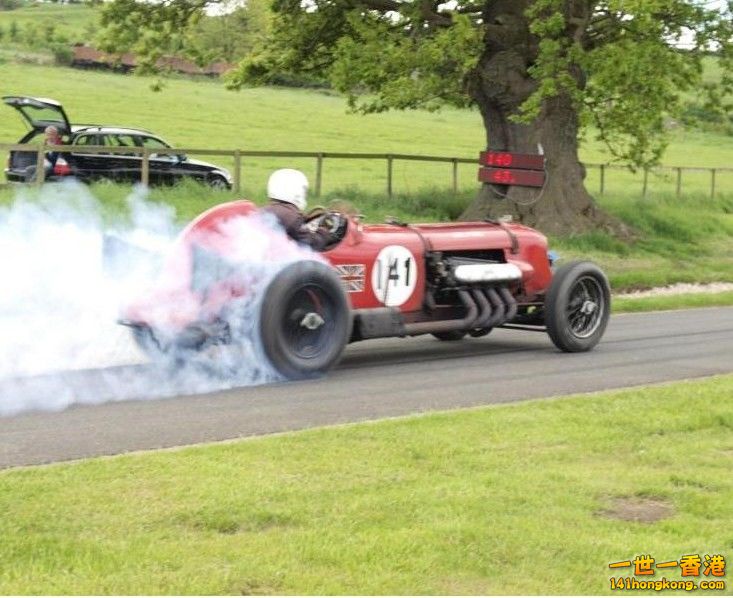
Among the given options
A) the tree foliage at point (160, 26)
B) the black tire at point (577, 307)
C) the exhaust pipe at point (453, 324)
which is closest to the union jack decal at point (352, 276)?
the exhaust pipe at point (453, 324)

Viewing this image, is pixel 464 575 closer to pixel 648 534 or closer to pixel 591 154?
pixel 648 534

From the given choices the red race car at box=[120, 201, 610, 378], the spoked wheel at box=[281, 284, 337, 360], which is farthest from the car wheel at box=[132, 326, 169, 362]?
the spoked wheel at box=[281, 284, 337, 360]

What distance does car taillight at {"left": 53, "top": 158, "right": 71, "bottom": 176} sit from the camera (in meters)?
23.3

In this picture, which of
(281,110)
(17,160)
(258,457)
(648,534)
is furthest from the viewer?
(281,110)

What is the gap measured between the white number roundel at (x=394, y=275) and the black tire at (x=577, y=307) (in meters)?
1.77

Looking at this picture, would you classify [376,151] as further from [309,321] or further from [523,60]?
[309,321]

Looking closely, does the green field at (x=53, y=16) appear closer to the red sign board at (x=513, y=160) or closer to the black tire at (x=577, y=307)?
the red sign board at (x=513, y=160)

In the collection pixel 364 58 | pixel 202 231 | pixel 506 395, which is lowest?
pixel 506 395

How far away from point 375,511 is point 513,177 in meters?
18.7

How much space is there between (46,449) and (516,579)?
3.45m

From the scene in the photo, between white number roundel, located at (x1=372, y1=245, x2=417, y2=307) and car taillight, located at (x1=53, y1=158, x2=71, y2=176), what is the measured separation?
1257cm

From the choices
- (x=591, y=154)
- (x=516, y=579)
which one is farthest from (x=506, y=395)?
(x=591, y=154)

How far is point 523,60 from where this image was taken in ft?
79.8

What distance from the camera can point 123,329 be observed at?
35.9ft
